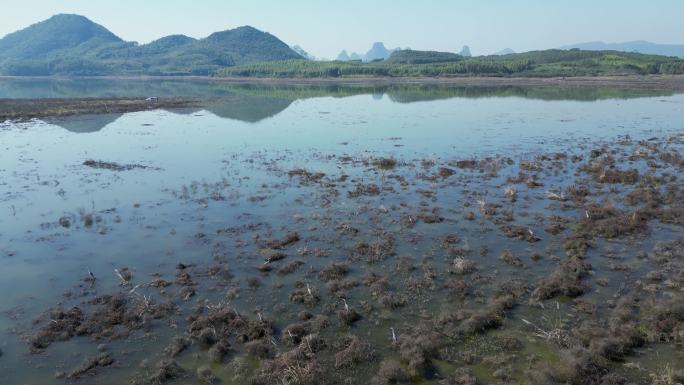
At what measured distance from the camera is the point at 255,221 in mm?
24875

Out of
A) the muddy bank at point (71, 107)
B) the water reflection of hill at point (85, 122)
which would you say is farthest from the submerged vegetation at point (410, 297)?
the muddy bank at point (71, 107)

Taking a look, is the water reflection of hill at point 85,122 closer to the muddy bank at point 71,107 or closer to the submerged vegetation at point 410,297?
the muddy bank at point 71,107

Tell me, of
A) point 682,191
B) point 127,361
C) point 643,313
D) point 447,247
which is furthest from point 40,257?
point 682,191

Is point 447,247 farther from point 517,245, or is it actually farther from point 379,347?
point 379,347

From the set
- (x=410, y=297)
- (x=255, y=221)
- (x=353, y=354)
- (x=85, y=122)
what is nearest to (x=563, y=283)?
(x=410, y=297)

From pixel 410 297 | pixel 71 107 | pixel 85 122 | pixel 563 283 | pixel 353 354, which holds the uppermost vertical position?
pixel 71 107

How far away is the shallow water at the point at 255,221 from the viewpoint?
1463 centimetres

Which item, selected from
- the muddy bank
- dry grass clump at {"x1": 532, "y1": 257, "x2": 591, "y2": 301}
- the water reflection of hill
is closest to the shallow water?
dry grass clump at {"x1": 532, "y1": 257, "x2": 591, "y2": 301}

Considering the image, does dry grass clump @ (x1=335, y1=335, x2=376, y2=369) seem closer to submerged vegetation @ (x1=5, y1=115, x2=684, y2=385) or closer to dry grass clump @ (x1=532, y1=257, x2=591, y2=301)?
submerged vegetation @ (x1=5, y1=115, x2=684, y2=385)

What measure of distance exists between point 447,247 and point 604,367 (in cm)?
921

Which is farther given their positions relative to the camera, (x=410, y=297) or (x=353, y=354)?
(x=410, y=297)

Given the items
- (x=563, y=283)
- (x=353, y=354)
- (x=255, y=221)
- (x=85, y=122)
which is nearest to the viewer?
(x=353, y=354)

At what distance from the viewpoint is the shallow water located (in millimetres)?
14633

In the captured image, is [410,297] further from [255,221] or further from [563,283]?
[255,221]
